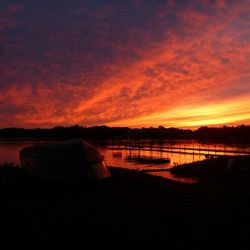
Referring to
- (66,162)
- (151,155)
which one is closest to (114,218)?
(66,162)

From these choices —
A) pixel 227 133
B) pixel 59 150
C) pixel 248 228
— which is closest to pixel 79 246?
pixel 248 228

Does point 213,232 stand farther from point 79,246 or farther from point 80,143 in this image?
point 80,143

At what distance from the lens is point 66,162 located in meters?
14.1

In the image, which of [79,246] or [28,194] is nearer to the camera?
[79,246]

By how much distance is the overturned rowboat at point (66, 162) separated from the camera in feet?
45.4

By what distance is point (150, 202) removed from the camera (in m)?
11.3

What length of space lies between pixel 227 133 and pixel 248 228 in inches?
6822

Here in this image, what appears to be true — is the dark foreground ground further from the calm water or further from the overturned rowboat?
the calm water

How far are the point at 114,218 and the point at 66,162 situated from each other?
6073 mm

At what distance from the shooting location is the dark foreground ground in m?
6.80

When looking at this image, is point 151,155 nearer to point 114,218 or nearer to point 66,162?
point 66,162

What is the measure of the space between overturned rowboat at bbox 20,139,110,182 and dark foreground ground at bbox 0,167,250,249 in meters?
0.46

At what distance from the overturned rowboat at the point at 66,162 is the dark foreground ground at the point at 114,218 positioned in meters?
0.46

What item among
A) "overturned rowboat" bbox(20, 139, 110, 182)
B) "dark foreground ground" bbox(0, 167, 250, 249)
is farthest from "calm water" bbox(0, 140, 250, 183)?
"dark foreground ground" bbox(0, 167, 250, 249)
